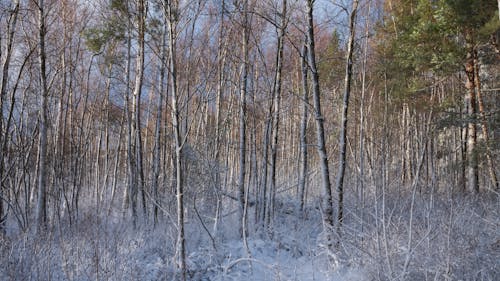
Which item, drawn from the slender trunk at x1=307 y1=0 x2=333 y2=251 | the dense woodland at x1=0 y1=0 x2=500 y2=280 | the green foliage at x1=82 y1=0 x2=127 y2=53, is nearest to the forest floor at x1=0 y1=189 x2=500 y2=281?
the dense woodland at x1=0 y1=0 x2=500 y2=280

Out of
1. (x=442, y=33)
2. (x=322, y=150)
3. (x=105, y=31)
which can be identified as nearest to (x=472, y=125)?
(x=442, y=33)

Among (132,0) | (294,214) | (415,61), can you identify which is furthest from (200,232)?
(415,61)

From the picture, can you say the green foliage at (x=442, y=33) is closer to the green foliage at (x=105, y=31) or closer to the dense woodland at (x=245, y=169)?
the dense woodland at (x=245, y=169)

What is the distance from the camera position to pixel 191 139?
16656 mm

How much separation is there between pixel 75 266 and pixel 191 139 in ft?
40.5

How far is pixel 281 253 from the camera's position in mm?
6367

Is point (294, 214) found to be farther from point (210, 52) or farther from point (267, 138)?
point (210, 52)

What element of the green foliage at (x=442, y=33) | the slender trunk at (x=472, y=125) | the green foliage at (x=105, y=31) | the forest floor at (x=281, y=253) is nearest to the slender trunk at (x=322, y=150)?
the forest floor at (x=281, y=253)

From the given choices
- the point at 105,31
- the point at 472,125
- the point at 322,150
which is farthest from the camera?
the point at 472,125

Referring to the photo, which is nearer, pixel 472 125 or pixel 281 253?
pixel 281 253

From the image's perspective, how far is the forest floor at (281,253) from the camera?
3.70m

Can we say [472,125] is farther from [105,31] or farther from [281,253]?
[105,31]

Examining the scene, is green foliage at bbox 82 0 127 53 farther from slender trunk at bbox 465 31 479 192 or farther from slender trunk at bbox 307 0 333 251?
slender trunk at bbox 465 31 479 192

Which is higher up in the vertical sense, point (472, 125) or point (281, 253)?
point (472, 125)
